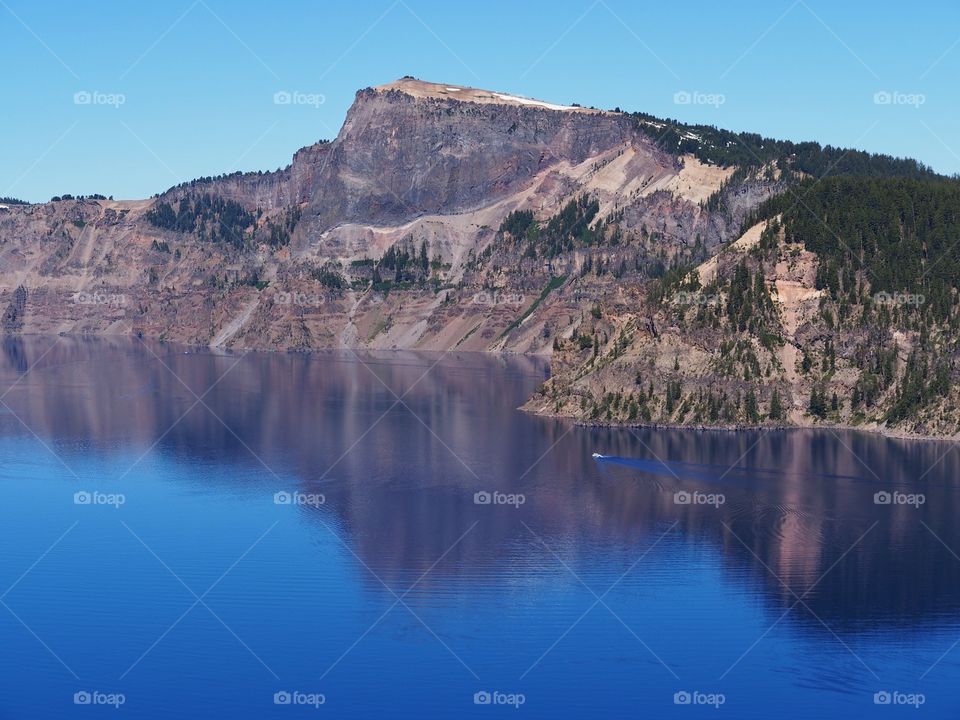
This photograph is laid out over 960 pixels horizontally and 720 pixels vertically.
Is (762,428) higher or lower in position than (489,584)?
higher

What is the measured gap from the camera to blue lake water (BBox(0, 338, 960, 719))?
90.4 metres

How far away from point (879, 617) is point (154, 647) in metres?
53.0

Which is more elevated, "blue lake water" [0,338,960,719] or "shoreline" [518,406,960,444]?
"shoreline" [518,406,960,444]

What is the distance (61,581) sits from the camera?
113 m

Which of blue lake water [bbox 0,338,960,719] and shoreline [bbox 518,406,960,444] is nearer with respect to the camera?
blue lake water [bbox 0,338,960,719]

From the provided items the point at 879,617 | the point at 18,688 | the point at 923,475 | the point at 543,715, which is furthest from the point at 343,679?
the point at 923,475

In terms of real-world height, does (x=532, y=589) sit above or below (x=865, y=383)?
below

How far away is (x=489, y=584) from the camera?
111500 mm

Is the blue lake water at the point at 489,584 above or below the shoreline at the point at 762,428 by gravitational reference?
below

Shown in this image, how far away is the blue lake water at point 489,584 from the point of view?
90438mm

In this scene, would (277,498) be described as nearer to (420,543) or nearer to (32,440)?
(420,543)

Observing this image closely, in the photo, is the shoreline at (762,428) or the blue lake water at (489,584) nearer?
the blue lake water at (489,584)

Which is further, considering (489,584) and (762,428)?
(762,428)

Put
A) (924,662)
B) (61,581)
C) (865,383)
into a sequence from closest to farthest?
(924,662) < (61,581) < (865,383)
